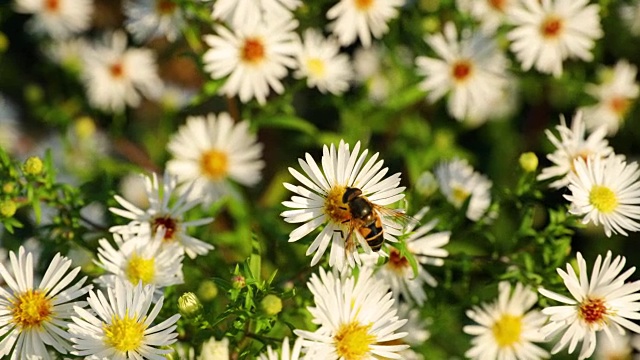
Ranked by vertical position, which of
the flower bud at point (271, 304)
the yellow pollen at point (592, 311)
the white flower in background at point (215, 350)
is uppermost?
the yellow pollen at point (592, 311)

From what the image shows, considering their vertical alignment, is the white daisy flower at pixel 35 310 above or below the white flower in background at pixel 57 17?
below

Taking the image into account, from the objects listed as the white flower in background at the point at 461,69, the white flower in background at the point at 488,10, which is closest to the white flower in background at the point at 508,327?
the white flower in background at the point at 461,69

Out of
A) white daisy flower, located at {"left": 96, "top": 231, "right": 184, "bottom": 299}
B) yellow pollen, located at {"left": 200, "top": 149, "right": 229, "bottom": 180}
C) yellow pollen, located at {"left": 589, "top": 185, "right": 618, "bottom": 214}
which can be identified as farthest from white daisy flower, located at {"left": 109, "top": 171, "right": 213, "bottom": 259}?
yellow pollen, located at {"left": 589, "top": 185, "right": 618, "bottom": 214}

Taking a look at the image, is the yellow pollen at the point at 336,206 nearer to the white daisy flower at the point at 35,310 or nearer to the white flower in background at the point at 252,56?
the white daisy flower at the point at 35,310

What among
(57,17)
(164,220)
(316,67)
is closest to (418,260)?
(164,220)

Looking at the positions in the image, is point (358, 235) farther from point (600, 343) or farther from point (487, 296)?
point (600, 343)
